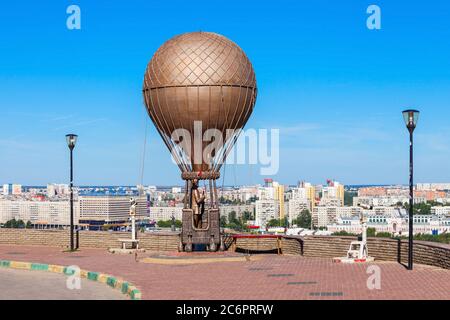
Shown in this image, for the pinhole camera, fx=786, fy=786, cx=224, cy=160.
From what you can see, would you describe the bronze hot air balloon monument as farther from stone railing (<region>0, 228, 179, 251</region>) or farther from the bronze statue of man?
stone railing (<region>0, 228, 179, 251</region>)

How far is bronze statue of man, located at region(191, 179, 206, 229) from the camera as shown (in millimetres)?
29578

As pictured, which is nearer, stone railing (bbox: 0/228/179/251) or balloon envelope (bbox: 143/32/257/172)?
balloon envelope (bbox: 143/32/257/172)

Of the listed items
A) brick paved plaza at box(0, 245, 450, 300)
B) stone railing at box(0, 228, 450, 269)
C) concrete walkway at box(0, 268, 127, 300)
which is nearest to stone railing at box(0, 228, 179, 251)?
stone railing at box(0, 228, 450, 269)

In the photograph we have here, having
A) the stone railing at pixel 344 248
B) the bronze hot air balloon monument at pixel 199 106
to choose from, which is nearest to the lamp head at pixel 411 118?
the stone railing at pixel 344 248

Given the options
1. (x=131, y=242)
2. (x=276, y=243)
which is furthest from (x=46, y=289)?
(x=276, y=243)

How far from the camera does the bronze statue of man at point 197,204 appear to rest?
97.0 feet

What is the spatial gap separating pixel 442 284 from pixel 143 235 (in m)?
16.0

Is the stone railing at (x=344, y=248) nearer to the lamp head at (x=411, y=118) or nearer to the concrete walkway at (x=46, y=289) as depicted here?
the lamp head at (x=411, y=118)

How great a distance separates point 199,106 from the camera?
29047 mm

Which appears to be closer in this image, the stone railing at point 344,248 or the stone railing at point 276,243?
the stone railing at point 344,248

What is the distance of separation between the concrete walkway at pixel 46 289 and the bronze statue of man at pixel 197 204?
22.2 feet

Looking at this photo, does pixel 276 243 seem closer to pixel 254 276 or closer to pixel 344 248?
pixel 344 248

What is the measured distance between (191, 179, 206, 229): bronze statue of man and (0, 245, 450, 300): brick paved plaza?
1.76 meters
